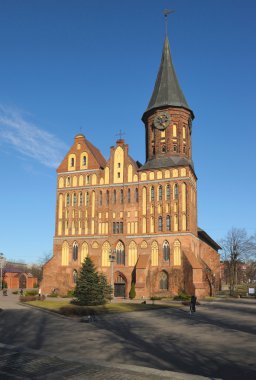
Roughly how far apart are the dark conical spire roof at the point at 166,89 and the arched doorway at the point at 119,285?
2499 cm

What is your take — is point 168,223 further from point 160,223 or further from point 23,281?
point 23,281

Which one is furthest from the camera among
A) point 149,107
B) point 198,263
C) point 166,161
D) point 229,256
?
point 229,256

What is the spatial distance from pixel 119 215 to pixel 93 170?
308 inches

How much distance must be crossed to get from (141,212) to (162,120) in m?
14.2

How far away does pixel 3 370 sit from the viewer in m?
12.1

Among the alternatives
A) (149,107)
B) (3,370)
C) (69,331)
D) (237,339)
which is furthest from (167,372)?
(149,107)

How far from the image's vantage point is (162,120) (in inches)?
2243

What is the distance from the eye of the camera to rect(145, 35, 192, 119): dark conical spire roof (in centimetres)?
5739

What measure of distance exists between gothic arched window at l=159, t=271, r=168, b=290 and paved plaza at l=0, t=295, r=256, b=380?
2347 cm

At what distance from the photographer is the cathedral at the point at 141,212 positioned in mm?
50125

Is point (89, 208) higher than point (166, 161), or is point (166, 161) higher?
point (166, 161)

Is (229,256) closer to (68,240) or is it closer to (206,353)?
(68,240)

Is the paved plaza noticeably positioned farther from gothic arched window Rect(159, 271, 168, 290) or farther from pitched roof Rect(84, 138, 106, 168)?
pitched roof Rect(84, 138, 106, 168)

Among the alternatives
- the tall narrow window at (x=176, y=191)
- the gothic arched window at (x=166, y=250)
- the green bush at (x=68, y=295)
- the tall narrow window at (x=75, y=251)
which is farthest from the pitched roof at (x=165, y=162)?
the green bush at (x=68, y=295)
